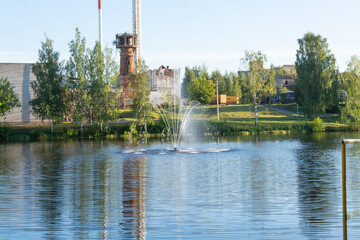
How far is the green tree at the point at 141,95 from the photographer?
68.7 m

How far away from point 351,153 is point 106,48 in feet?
139

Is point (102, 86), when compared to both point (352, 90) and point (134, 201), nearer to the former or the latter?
point (352, 90)

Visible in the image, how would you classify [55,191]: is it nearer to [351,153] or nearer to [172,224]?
[172,224]

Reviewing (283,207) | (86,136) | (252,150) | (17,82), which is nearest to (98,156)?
(252,150)

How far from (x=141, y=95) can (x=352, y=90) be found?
97.2 feet

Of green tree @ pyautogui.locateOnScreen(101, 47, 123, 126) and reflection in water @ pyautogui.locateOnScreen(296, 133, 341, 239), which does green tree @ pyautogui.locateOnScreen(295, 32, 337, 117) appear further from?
reflection in water @ pyautogui.locateOnScreen(296, 133, 341, 239)

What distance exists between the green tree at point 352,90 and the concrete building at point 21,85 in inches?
1801

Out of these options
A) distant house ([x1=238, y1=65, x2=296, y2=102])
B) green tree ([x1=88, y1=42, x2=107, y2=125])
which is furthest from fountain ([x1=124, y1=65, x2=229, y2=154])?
distant house ([x1=238, y1=65, x2=296, y2=102])

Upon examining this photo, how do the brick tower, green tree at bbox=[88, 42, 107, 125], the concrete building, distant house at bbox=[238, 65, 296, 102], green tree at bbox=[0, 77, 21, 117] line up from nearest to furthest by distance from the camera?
green tree at bbox=[0, 77, 21, 117] < green tree at bbox=[88, 42, 107, 125] < the concrete building < the brick tower < distant house at bbox=[238, 65, 296, 102]

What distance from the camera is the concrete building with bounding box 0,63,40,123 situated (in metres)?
76.3

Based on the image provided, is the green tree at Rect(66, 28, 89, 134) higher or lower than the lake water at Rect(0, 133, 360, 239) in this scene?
higher

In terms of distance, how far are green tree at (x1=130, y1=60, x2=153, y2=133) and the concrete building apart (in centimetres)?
1754

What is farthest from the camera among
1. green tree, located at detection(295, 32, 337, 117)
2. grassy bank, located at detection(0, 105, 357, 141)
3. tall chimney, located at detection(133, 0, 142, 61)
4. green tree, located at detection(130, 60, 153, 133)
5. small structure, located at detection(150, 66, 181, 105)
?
small structure, located at detection(150, 66, 181, 105)

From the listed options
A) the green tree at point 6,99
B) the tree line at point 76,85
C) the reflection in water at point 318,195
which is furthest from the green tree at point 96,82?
the reflection in water at point 318,195
